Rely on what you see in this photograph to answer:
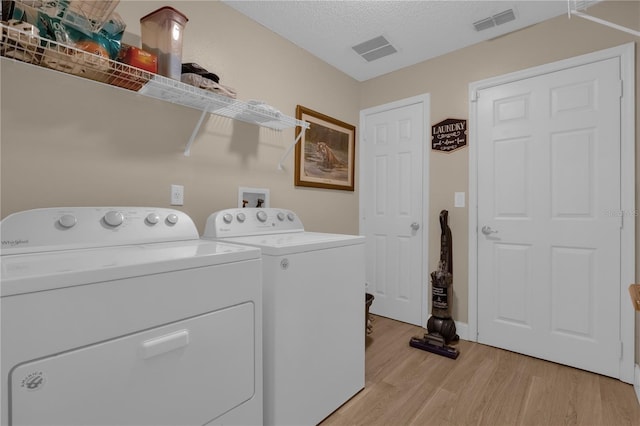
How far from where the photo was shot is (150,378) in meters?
0.90

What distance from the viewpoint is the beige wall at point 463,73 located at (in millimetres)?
2008

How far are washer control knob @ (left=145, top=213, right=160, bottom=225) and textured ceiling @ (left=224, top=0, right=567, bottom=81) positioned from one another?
1.49 meters

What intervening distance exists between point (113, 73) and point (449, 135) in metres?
2.38

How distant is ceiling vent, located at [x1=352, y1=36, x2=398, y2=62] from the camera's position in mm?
2428

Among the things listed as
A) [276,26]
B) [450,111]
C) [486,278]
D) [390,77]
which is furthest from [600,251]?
[276,26]

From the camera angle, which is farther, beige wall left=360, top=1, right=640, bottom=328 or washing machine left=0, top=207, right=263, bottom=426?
beige wall left=360, top=1, right=640, bottom=328

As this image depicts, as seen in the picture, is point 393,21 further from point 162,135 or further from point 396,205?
point 162,135

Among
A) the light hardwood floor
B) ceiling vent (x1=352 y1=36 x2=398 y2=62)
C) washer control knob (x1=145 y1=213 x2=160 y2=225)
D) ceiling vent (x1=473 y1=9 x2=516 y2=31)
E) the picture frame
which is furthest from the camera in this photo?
the picture frame

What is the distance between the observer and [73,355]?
0.76 m

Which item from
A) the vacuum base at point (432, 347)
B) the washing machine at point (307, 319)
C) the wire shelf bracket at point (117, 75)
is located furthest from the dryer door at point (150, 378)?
the vacuum base at point (432, 347)

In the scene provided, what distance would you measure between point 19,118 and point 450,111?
109 inches

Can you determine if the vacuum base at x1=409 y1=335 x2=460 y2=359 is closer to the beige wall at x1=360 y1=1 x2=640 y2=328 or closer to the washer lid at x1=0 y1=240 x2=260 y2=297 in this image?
the beige wall at x1=360 y1=1 x2=640 y2=328

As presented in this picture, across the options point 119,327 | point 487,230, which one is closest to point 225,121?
point 119,327

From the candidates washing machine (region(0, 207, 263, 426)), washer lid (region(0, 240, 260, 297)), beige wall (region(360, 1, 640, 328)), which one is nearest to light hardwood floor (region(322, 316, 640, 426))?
beige wall (region(360, 1, 640, 328))
